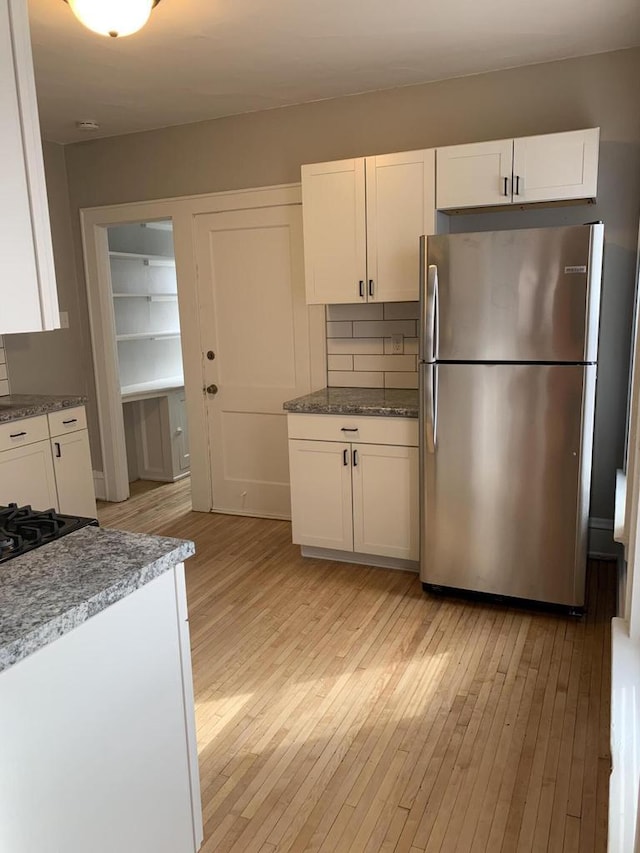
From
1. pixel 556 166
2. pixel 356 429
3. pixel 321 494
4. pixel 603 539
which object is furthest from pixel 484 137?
pixel 603 539

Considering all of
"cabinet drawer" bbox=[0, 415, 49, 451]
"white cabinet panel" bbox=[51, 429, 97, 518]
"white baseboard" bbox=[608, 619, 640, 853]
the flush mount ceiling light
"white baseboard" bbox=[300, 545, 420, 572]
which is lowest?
"white baseboard" bbox=[300, 545, 420, 572]

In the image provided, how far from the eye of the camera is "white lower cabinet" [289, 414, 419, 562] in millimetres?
3250

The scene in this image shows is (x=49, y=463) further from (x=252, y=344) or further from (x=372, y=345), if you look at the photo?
(x=372, y=345)

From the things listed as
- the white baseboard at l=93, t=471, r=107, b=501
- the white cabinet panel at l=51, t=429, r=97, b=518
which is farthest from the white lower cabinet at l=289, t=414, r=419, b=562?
the white baseboard at l=93, t=471, r=107, b=501

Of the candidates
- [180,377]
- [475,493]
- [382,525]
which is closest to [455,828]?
[475,493]

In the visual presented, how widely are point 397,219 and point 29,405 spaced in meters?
2.24

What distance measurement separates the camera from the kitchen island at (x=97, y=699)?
3.85ft

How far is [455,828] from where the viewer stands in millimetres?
1795

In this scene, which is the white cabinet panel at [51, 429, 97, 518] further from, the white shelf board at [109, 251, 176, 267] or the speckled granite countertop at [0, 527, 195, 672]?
the speckled granite countertop at [0, 527, 195, 672]

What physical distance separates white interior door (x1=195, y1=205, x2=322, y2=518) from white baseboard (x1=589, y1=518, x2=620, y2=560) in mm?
1809

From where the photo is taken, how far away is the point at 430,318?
2.86m

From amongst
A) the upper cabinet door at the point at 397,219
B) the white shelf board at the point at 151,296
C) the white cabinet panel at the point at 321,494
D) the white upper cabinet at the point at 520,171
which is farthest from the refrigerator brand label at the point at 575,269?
the white shelf board at the point at 151,296

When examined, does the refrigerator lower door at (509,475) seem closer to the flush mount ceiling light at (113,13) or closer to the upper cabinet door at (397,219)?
the upper cabinet door at (397,219)

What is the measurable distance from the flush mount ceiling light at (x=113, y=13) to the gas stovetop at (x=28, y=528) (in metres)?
1.62
